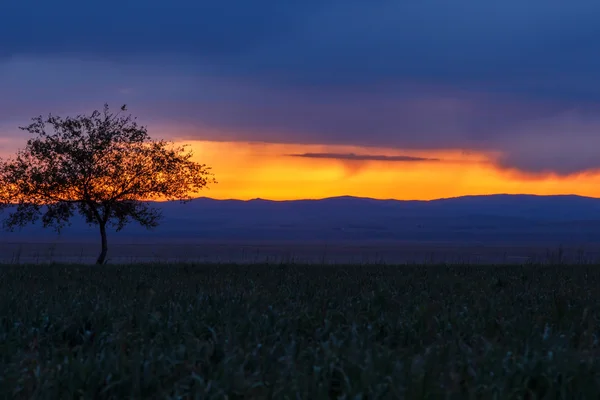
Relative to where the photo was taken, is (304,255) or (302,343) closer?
(302,343)

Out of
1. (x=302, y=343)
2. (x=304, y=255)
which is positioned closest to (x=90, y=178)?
(x=302, y=343)

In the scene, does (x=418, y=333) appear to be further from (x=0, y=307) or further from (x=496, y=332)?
(x=0, y=307)

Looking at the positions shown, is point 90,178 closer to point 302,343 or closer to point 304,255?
point 302,343

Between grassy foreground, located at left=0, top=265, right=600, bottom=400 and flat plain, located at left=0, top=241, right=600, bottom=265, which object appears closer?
grassy foreground, located at left=0, top=265, right=600, bottom=400

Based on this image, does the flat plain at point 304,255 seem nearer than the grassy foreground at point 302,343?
No

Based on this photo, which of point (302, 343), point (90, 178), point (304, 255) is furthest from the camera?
point (304, 255)

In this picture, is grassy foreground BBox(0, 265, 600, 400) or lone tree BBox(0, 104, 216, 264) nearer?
grassy foreground BBox(0, 265, 600, 400)

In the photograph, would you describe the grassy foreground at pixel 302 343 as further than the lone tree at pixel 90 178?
No

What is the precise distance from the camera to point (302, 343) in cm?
999

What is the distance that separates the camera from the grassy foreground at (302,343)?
761 cm

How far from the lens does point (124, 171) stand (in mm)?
38938

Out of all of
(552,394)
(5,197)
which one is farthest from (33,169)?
(552,394)

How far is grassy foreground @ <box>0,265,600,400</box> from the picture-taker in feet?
25.0

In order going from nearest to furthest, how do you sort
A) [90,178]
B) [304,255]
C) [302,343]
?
1. [302,343]
2. [90,178]
3. [304,255]
